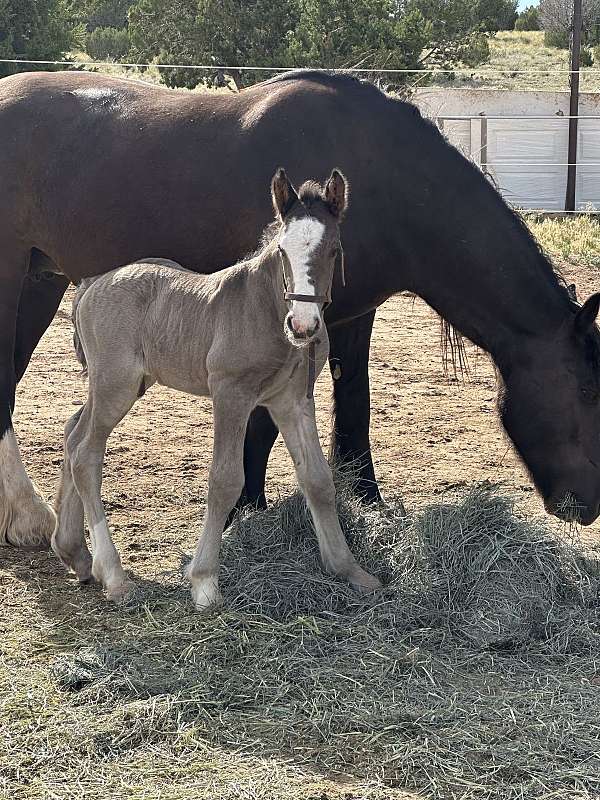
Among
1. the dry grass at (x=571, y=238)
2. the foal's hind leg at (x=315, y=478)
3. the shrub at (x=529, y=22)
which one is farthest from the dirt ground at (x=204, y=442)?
the shrub at (x=529, y=22)

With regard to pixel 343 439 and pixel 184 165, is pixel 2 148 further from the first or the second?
pixel 343 439

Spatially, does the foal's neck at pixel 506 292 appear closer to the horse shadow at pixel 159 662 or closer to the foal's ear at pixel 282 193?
the foal's ear at pixel 282 193

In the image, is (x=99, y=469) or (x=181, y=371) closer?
(x=181, y=371)

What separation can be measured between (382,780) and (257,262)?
1924mm

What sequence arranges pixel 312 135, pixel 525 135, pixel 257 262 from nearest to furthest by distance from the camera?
pixel 257 262 → pixel 312 135 → pixel 525 135

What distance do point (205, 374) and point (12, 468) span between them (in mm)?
1346

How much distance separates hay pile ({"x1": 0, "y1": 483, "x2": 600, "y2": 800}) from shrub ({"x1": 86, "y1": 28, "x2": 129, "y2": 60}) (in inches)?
1352

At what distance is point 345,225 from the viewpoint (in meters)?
4.55

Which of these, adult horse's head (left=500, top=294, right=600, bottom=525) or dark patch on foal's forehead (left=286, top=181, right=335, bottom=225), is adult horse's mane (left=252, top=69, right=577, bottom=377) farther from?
dark patch on foal's forehead (left=286, top=181, right=335, bottom=225)

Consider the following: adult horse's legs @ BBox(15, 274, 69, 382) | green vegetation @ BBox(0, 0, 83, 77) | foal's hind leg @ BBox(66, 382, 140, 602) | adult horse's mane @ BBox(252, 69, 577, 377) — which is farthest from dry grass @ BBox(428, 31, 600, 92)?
foal's hind leg @ BBox(66, 382, 140, 602)

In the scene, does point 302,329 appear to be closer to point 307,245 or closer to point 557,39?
point 307,245

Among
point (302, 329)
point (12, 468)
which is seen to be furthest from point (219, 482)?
point (12, 468)

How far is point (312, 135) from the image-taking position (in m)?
4.61

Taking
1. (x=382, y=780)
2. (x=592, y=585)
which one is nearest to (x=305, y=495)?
(x=592, y=585)
